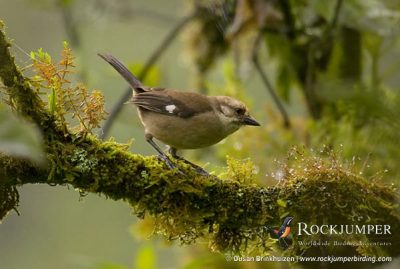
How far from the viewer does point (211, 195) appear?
2.97 m

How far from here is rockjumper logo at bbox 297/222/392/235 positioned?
2941 millimetres

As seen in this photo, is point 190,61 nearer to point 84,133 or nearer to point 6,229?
point 84,133

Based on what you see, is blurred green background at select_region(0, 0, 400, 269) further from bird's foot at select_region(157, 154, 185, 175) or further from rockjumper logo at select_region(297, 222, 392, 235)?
bird's foot at select_region(157, 154, 185, 175)

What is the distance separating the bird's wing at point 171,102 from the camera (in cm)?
405

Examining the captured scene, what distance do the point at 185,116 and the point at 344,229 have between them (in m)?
1.33

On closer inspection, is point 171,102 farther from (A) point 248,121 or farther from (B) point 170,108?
(A) point 248,121

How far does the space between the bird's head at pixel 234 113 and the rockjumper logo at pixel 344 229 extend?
3.92ft

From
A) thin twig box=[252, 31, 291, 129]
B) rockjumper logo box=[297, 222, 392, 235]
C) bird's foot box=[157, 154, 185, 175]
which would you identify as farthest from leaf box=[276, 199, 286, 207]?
thin twig box=[252, 31, 291, 129]

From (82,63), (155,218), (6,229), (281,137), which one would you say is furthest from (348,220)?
(6,229)

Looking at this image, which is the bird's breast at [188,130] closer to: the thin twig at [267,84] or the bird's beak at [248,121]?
the bird's beak at [248,121]

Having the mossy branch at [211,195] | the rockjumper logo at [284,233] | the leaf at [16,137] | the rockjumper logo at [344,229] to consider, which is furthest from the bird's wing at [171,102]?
the leaf at [16,137]

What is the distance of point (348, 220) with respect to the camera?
9.64 ft

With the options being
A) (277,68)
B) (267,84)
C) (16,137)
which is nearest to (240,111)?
(267,84)

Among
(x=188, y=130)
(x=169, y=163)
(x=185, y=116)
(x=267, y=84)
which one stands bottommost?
(x=169, y=163)
